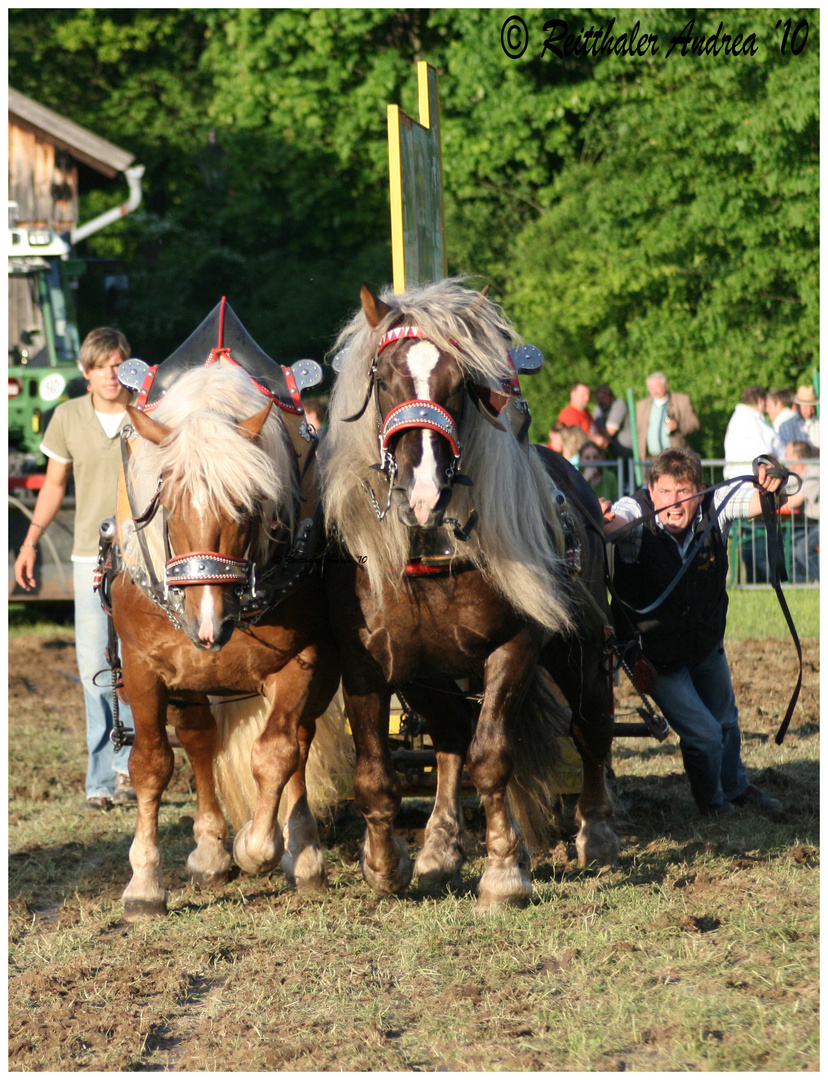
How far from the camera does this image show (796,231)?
45.3 ft

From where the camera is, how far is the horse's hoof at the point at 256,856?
4.15 meters

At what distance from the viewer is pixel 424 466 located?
354 cm

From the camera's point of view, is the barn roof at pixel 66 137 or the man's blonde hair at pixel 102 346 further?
the barn roof at pixel 66 137

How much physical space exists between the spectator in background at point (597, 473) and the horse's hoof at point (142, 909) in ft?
22.5

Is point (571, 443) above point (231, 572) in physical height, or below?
above

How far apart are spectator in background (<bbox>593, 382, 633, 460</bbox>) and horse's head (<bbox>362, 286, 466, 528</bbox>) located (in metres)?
8.73

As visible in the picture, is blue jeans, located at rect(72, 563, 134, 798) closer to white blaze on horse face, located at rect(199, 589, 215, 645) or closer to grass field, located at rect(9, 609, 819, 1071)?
grass field, located at rect(9, 609, 819, 1071)

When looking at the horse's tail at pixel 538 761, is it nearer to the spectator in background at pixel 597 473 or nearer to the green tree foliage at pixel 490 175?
the spectator in background at pixel 597 473

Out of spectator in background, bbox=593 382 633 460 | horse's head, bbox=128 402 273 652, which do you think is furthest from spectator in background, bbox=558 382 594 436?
horse's head, bbox=128 402 273 652

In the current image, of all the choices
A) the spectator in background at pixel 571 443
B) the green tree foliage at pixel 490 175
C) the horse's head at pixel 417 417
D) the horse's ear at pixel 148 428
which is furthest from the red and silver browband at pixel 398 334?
the green tree foliage at pixel 490 175

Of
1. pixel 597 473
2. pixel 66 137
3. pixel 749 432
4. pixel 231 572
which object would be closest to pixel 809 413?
pixel 749 432

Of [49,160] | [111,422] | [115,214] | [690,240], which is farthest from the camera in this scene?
[49,160]

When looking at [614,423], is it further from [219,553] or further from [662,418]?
[219,553]

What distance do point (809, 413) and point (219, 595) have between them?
914cm
